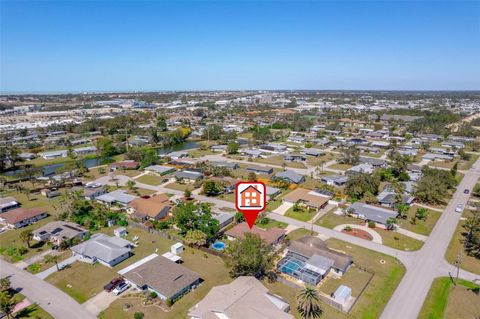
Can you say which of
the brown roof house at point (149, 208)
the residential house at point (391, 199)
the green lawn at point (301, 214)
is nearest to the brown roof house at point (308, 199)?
the green lawn at point (301, 214)

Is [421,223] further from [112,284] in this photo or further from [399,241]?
[112,284]

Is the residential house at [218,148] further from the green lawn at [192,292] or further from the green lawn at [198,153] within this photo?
the green lawn at [192,292]

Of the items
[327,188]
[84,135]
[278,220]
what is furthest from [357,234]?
[84,135]

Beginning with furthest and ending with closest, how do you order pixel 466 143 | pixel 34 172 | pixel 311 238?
pixel 466 143
pixel 34 172
pixel 311 238

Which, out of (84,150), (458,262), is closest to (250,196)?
(458,262)

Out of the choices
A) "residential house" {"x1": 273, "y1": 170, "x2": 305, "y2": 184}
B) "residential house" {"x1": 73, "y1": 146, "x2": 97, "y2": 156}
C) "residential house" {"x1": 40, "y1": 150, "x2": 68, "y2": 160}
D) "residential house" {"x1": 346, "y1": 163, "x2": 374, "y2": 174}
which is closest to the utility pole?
"residential house" {"x1": 273, "y1": 170, "x2": 305, "y2": 184}

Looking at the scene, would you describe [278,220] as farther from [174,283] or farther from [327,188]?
[174,283]
